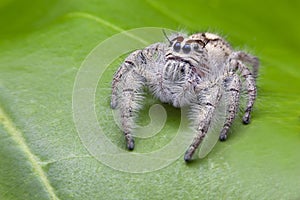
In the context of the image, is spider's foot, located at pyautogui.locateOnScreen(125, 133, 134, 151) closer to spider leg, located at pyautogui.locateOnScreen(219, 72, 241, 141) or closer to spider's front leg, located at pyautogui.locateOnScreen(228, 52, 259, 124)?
spider leg, located at pyautogui.locateOnScreen(219, 72, 241, 141)

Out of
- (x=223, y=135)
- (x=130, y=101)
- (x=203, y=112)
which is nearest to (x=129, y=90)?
(x=130, y=101)

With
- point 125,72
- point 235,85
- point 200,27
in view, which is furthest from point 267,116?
point 200,27

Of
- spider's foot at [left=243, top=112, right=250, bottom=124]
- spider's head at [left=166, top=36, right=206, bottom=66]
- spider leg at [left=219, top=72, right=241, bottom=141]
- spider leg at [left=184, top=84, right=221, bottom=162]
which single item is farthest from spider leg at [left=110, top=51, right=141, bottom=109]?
spider's foot at [left=243, top=112, right=250, bottom=124]

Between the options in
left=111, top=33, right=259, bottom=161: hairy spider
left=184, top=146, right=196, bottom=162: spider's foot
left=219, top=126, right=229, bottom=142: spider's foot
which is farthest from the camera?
left=111, top=33, right=259, bottom=161: hairy spider

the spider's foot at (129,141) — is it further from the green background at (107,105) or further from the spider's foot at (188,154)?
the spider's foot at (188,154)

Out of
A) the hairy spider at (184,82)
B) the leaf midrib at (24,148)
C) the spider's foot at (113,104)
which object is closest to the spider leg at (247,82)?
the hairy spider at (184,82)

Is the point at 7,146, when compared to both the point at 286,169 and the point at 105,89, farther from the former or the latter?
the point at 286,169

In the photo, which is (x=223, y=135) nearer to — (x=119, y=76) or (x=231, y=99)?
(x=231, y=99)
